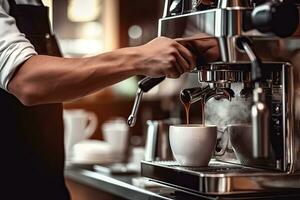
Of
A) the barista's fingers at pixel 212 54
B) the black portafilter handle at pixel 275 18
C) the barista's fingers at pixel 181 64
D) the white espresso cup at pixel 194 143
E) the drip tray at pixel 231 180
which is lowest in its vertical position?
the drip tray at pixel 231 180

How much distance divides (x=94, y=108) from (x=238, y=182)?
2.85m

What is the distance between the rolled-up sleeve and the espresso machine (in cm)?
28

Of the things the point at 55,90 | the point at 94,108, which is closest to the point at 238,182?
the point at 55,90

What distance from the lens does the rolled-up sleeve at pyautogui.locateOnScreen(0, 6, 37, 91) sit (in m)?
1.34

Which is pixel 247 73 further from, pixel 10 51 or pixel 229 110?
pixel 10 51

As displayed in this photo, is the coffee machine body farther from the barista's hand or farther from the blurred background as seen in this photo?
the blurred background

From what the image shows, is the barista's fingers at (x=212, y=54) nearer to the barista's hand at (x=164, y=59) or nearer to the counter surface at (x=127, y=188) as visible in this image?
the barista's hand at (x=164, y=59)

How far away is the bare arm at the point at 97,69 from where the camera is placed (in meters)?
1.31

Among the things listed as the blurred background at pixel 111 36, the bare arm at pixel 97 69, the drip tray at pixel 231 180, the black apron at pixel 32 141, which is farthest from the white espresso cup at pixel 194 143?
the blurred background at pixel 111 36

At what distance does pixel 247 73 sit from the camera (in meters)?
1.36

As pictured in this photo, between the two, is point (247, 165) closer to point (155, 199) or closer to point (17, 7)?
point (155, 199)

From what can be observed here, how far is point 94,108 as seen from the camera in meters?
4.08

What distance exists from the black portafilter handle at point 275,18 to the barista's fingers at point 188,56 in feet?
0.53

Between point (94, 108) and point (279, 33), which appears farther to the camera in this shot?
point (94, 108)
